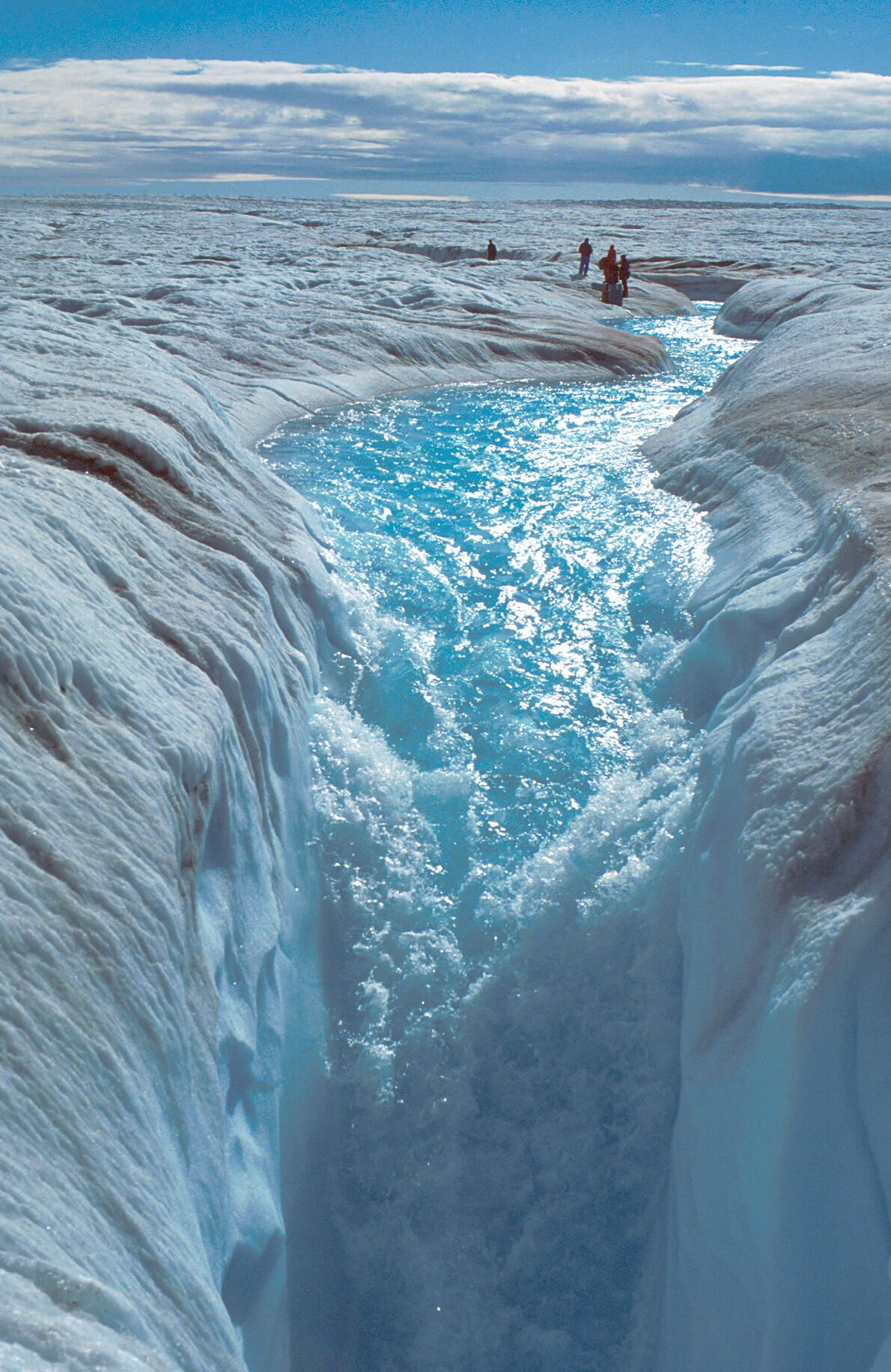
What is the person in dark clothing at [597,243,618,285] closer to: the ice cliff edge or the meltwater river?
the meltwater river

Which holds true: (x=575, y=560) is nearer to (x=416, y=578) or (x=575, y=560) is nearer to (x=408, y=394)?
(x=416, y=578)

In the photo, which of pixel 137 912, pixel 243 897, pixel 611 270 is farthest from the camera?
pixel 611 270

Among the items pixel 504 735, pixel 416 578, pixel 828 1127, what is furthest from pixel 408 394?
pixel 828 1127

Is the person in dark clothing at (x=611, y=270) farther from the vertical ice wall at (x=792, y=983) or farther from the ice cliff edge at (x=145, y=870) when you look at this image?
the vertical ice wall at (x=792, y=983)

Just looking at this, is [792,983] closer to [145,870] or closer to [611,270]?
[145,870]

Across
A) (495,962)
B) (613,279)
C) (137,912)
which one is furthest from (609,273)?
(137,912)

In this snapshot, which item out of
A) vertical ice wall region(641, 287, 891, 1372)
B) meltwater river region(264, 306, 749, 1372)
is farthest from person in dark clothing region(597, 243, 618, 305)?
vertical ice wall region(641, 287, 891, 1372)
